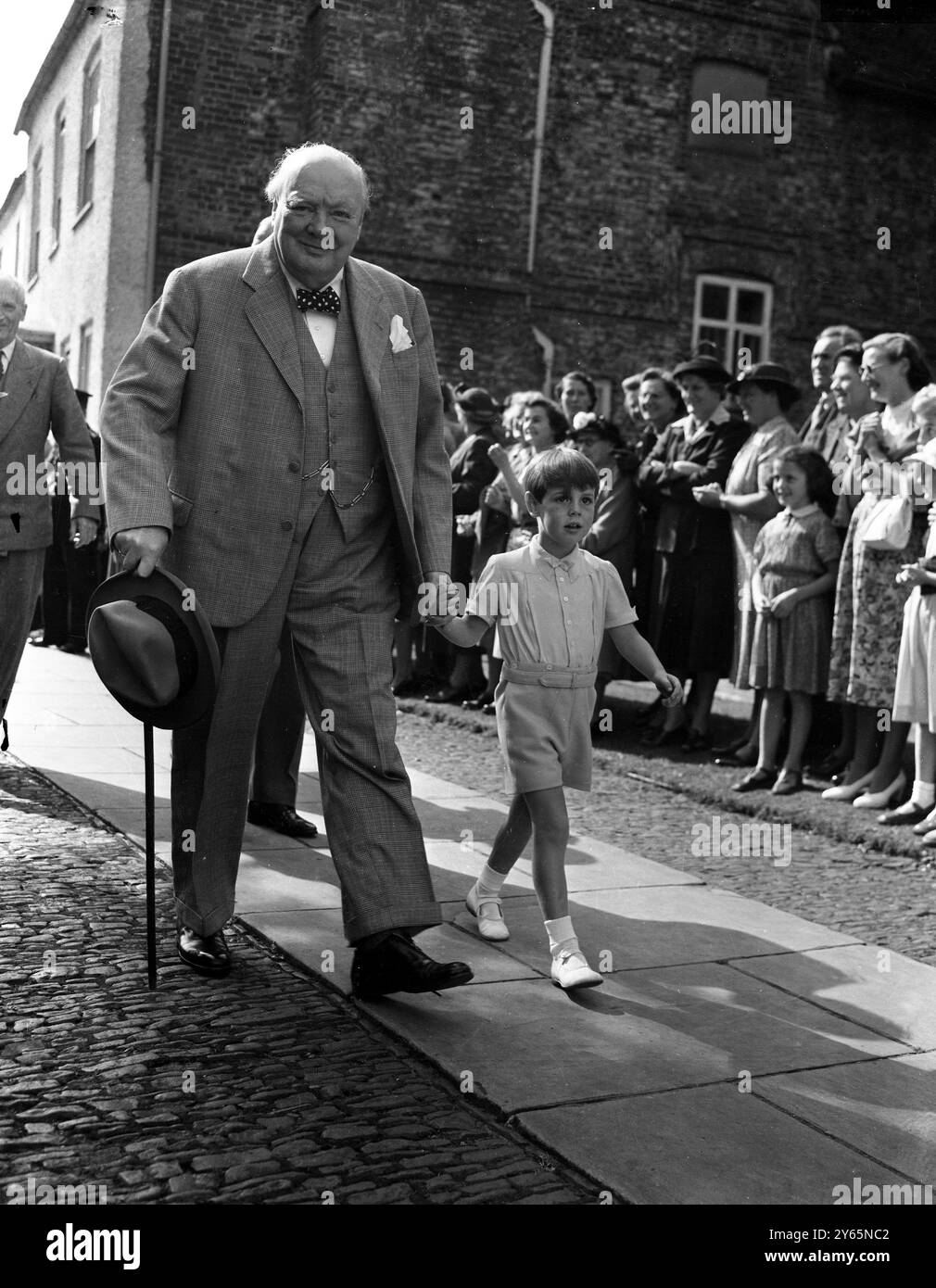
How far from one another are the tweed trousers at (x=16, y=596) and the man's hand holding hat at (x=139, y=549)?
3048mm

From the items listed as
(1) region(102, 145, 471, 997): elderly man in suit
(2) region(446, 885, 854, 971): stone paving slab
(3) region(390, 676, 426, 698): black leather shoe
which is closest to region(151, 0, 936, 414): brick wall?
(3) region(390, 676, 426, 698): black leather shoe

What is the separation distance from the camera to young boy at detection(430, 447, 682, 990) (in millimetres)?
4617

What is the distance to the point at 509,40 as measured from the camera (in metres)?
19.5

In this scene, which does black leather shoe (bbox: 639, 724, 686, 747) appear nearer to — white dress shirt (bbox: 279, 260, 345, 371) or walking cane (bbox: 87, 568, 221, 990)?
white dress shirt (bbox: 279, 260, 345, 371)

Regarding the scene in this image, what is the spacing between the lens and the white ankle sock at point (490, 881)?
5012 mm

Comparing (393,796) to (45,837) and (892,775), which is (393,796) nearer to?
(45,837)

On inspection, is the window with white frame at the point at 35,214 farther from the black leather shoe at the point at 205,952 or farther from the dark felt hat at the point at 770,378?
the black leather shoe at the point at 205,952

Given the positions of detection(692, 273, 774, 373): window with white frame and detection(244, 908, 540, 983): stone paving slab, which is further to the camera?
detection(692, 273, 774, 373): window with white frame

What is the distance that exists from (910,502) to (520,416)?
10.9ft

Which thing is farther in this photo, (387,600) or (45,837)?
(45,837)

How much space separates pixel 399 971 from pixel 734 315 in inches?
729

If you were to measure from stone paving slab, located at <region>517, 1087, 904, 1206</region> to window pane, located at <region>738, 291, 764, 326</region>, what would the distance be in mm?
18980

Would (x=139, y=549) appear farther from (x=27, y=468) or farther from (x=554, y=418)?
(x=554, y=418)
